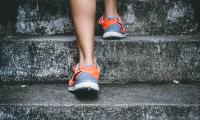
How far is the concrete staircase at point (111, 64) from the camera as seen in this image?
6.09ft

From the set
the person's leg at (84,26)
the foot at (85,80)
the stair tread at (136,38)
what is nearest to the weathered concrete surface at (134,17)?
the stair tread at (136,38)

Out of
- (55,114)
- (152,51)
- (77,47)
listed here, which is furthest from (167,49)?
(55,114)

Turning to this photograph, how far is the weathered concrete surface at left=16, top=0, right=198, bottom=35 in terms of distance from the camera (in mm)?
2477

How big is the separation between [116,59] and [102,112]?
0.47m

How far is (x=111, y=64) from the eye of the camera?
2217 millimetres

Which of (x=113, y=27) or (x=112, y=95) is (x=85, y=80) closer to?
(x=112, y=95)

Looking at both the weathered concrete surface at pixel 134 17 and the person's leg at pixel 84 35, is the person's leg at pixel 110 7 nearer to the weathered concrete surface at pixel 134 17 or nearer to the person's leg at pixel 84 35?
the weathered concrete surface at pixel 134 17

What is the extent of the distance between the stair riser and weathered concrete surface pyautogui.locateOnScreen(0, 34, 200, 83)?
384 millimetres

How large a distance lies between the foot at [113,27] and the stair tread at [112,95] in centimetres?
33

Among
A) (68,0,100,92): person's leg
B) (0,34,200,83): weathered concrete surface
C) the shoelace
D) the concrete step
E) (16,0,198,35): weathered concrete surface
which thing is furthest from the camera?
(16,0,198,35): weathered concrete surface

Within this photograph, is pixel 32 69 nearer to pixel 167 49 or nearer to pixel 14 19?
pixel 14 19

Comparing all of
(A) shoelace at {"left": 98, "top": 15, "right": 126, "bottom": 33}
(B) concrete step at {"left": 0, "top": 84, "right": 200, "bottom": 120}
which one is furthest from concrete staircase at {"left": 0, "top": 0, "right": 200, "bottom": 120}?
(A) shoelace at {"left": 98, "top": 15, "right": 126, "bottom": 33}

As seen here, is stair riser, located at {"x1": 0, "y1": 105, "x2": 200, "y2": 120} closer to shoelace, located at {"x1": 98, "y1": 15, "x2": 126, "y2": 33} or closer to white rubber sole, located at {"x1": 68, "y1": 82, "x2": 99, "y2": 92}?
white rubber sole, located at {"x1": 68, "y1": 82, "x2": 99, "y2": 92}

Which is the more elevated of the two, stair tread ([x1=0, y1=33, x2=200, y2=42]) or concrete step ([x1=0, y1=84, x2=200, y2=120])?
stair tread ([x1=0, y1=33, x2=200, y2=42])
